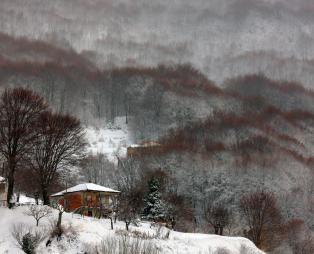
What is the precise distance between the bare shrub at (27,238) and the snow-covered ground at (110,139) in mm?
80902

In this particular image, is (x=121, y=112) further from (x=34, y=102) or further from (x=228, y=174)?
(x=34, y=102)

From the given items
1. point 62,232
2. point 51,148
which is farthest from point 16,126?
point 62,232

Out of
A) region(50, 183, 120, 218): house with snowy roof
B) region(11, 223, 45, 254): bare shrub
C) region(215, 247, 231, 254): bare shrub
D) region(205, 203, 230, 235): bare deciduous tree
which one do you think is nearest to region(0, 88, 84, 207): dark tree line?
region(50, 183, 120, 218): house with snowy roof

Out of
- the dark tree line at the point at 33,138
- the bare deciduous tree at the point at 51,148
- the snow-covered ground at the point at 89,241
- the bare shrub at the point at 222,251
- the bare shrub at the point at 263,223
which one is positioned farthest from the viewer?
the bare shrub at the point at 263,223

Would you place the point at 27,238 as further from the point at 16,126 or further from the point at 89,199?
the point at 89,199

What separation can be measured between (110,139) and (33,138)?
94.5 meters

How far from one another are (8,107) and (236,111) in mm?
111754

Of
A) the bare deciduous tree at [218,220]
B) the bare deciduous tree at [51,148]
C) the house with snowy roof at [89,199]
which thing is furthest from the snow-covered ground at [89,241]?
the bare deciduous tree at [218,220]

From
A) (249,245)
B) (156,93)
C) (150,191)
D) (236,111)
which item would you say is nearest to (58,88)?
(156,93)

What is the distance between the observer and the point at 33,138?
48438mm

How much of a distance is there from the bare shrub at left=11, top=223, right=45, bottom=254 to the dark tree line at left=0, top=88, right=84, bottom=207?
22.3ft

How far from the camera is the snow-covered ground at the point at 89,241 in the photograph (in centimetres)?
3584

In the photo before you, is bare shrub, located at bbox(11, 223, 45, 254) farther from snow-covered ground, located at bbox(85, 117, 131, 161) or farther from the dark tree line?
snow-covered ground, located at bbox(85, 117, 131, 161)

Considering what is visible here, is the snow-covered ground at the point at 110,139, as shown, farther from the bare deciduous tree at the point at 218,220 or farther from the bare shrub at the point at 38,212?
the bare shrub at the point at 38,212
